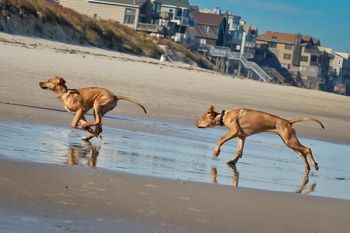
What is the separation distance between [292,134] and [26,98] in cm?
478

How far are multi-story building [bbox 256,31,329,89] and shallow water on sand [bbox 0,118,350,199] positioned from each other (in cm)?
11400

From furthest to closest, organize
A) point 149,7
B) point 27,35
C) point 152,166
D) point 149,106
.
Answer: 1. point 149,7
2. point 27,35
3. point 149,106
4. point 152,166

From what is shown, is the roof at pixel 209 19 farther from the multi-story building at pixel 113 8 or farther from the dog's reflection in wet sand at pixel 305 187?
the dog's reflection in wet sand at pixel 305 187

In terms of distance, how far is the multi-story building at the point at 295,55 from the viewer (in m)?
128

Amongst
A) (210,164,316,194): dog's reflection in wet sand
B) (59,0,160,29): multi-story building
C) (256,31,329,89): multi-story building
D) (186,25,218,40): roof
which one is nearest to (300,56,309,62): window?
(256,31,329,89): multi-story building

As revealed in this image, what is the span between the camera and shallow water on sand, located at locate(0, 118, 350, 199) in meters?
8.55

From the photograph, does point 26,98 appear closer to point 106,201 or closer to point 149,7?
point 106,201

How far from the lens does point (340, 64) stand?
167 meters

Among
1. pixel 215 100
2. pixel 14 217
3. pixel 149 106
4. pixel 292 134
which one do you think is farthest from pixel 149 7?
pixel 14 217

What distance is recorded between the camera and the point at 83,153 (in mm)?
9234

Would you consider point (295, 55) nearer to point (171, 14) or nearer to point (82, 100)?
point (171, 14)

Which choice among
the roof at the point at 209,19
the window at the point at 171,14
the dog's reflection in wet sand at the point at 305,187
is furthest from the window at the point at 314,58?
the dog's reflection in wet sand at the point at 305,187

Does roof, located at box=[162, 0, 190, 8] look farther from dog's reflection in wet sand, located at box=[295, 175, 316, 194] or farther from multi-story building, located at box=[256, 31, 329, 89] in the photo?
dog's reflection in wet sand, located at box=[295, 175, 316, 194]

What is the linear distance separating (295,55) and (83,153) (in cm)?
12301
